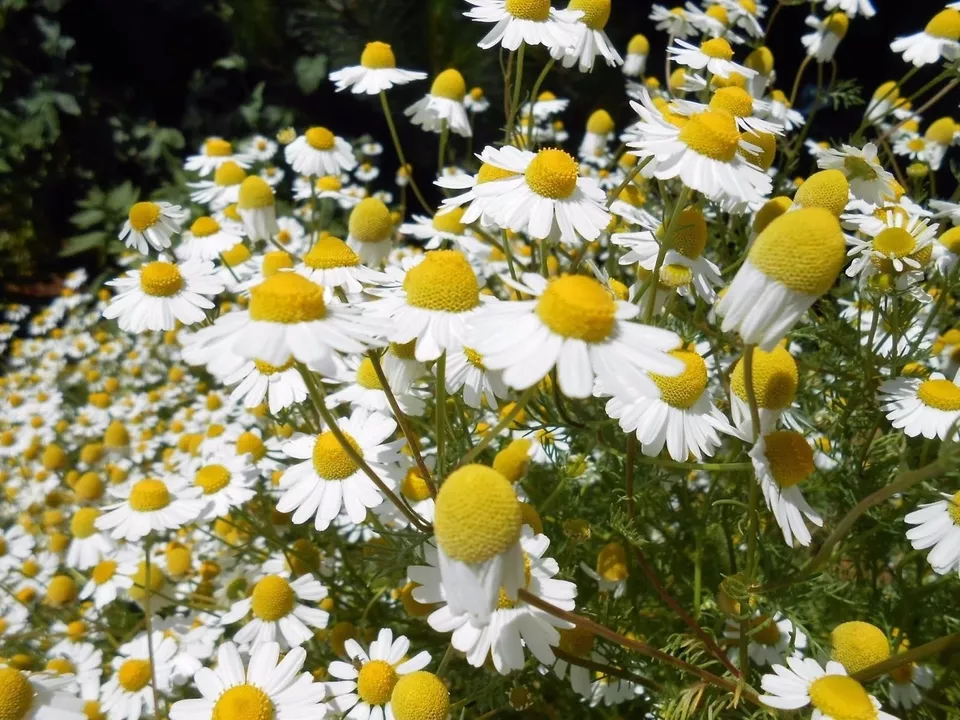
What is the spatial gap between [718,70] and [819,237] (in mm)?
754

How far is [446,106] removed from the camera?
1.43 m

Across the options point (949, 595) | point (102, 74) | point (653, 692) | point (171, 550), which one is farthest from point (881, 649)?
point (102, 74)

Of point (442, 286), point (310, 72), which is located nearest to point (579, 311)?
point (442, 286)

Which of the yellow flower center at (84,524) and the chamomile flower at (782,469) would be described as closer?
the chamomile flower at (782,469)

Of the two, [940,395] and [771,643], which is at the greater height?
[940,395]

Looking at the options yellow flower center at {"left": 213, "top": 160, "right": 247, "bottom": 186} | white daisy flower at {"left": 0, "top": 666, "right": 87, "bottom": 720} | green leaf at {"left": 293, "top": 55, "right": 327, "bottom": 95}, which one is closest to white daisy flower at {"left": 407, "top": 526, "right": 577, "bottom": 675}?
white daisy flower at {"left": 0, "top": 666, "right": 87, "bottom": 720}

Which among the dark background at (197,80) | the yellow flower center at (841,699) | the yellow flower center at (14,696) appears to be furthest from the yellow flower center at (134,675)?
the dark background at (197,80)

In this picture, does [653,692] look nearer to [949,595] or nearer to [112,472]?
[949,595]

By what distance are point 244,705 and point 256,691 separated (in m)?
0.03

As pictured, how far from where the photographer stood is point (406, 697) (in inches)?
28.8

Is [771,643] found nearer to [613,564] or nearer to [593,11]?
[613,564]

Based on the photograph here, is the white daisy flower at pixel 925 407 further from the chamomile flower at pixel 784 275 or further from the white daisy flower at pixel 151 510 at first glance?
the white daisy flower at pixel 151 510

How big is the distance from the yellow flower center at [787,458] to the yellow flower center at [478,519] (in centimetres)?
34

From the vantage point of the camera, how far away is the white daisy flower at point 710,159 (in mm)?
764
